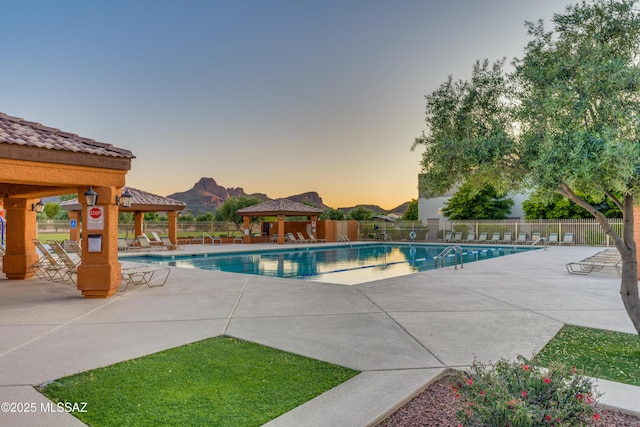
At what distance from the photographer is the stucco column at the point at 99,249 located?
7832mm

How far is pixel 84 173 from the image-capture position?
781cm

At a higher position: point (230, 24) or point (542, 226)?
point (230, 24)

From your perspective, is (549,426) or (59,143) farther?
(59,143)

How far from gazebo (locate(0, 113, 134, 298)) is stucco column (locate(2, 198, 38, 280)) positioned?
322cm

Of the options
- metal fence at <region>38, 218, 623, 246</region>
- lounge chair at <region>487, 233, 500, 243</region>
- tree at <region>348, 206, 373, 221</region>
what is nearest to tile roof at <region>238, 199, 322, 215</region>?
metal fence at <region>38, 218, 623, 246</region>

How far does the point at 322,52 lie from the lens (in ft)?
59.0

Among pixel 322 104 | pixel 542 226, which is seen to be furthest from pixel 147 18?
pixel 542 226

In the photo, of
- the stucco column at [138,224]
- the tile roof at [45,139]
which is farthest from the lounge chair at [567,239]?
the stucco column at [138,224]

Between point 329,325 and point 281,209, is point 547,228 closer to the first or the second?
point 281,209

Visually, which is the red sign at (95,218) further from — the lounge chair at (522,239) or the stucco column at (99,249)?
the lounge chair at (522,239)

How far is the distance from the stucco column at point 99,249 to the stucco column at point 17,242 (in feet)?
15.1

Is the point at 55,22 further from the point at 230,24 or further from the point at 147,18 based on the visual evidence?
the point at 230,24

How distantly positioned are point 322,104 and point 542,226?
61.2 feet

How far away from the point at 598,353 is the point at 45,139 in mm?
9982
